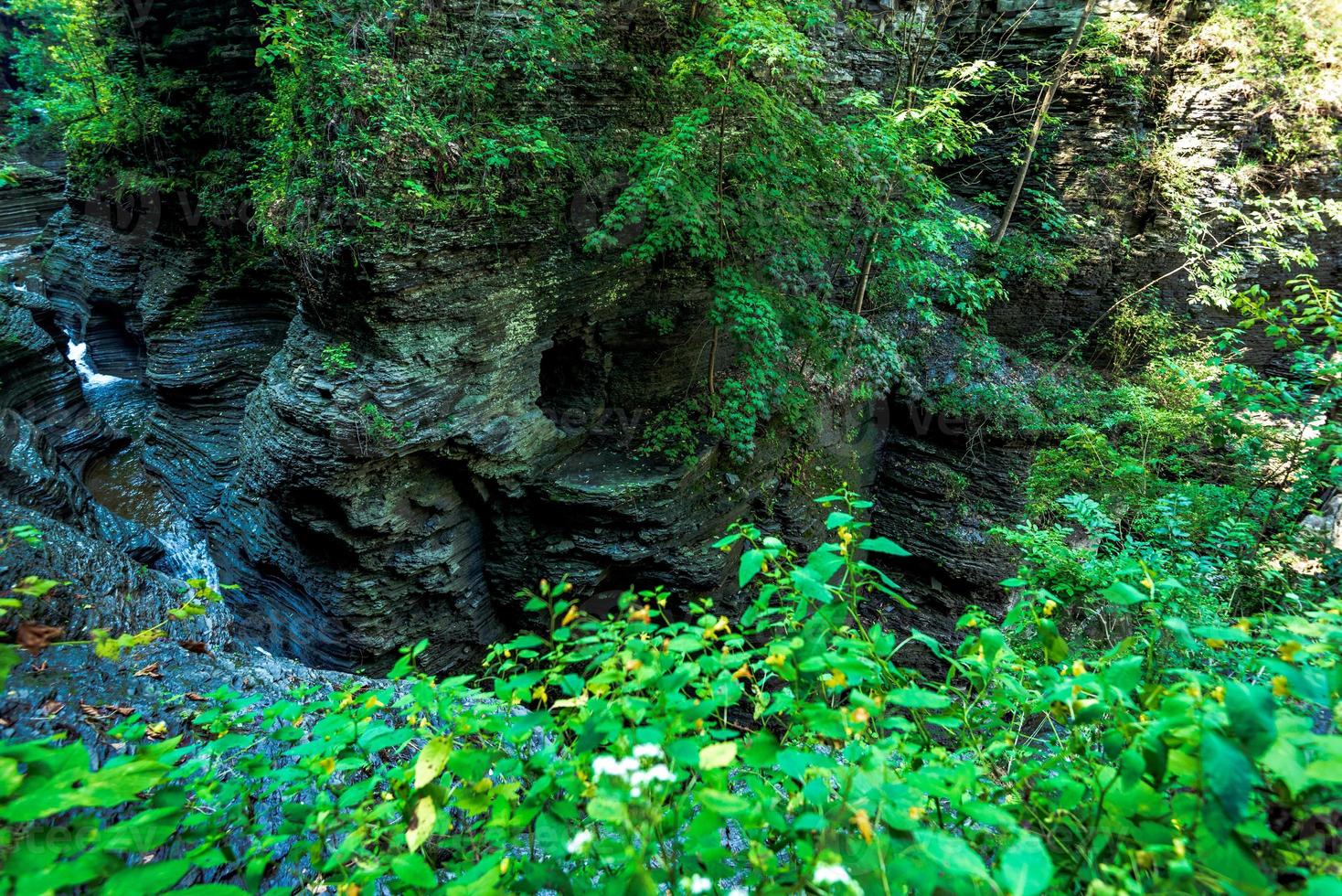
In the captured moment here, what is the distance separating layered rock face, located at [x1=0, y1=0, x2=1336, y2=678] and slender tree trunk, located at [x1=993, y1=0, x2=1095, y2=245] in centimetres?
62

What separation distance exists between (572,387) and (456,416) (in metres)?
1.72

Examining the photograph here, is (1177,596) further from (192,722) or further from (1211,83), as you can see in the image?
(1211,83)

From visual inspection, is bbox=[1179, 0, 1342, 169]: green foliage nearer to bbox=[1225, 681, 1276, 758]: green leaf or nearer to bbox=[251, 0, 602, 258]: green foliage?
bbox=[251, 0, 602, 258]: green foliage

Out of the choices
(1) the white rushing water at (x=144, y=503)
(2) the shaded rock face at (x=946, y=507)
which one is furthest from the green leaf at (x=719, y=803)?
(2) the shaded rock face at (x=946, y=507)

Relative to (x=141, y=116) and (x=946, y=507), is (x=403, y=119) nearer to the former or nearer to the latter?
(x=141, y=116)

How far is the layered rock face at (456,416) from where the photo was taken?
5676mm

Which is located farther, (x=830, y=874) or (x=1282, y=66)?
(x=1282, y=66)

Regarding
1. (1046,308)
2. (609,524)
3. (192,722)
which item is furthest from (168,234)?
(1046,308)

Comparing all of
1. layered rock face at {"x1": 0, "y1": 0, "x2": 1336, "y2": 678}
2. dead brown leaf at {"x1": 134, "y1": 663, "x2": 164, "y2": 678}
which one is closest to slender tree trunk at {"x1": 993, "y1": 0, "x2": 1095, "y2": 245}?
layered rock face at {"x1": 0, "y1": 0, "x2": 1336, "y2": 678}

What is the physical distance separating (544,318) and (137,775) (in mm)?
5718

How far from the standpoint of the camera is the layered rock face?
5.68m

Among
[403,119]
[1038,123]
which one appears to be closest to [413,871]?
Answer: [403,119]

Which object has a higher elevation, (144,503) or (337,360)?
(337,360)

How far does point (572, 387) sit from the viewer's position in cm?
734
